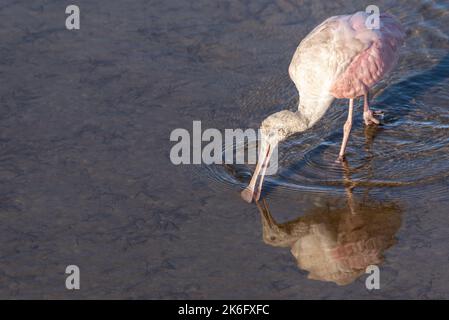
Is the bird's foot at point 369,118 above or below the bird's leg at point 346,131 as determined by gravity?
above

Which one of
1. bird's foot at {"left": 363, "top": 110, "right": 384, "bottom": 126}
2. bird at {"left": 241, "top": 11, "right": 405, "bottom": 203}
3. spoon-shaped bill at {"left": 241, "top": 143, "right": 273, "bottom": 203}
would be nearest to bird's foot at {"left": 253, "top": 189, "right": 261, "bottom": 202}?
spoon-shaped bill at {"left": 241, "top": 143, "right": 273, "bottom": 203}

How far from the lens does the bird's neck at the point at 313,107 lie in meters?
9.88

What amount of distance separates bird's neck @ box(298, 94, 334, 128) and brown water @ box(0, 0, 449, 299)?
13.6 inches

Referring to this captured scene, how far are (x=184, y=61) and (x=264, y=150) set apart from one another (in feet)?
8.11

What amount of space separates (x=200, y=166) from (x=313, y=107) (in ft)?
4.68

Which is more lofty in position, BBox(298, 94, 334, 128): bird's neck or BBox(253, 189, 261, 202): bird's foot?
BBox(298, 94, 334, 128): bird's neck

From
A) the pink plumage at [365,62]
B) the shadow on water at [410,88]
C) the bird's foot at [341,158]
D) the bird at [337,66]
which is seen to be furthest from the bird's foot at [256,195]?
the shadow on water at [410,88]

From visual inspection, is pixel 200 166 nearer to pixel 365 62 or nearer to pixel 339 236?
pixel 339 236

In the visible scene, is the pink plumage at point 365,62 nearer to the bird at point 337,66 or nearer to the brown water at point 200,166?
the bird at point 337,66

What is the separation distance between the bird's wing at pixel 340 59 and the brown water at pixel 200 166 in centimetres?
66

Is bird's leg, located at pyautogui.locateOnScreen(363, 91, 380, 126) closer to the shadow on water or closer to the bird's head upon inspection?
the shadow on water

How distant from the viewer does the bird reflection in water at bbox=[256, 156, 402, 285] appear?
8.36m

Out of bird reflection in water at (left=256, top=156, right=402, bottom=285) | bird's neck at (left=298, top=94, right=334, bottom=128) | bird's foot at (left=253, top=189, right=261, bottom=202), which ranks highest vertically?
bird's neck at (left=298, top=94, right=334, bottom=128)
